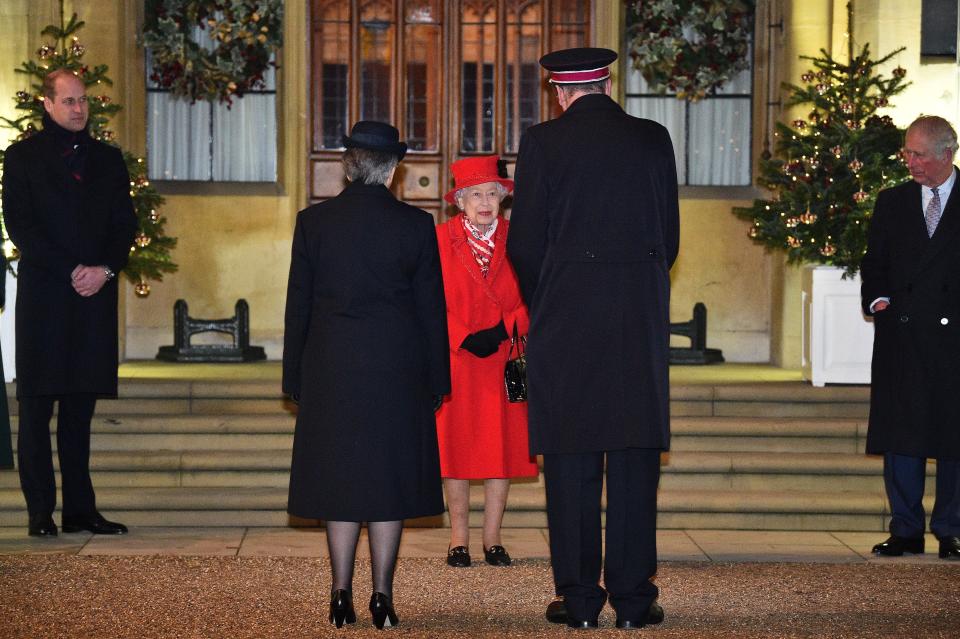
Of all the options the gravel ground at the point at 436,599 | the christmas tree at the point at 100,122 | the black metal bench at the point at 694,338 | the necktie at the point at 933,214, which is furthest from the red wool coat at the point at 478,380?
the black metal bench at the point at 694,338

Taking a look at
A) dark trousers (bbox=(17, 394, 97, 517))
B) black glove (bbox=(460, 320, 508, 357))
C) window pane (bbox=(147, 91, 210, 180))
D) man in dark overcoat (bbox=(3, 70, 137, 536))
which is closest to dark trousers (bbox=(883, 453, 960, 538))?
black glove (bbox=(460, 320, 508, 357))

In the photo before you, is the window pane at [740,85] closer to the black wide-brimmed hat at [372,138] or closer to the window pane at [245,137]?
the window pane at [245,137]

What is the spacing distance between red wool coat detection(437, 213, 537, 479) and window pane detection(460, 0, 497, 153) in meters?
5.34

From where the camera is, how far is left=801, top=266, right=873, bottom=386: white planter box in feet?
31.6

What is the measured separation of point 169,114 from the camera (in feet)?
39.6

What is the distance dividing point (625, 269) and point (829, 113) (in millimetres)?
5218

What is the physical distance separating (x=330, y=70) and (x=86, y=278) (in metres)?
4.99

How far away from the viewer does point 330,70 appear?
1202 cm

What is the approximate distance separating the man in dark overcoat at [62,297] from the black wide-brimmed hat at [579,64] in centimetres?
305

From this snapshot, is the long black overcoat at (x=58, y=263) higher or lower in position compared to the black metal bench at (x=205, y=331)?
higher

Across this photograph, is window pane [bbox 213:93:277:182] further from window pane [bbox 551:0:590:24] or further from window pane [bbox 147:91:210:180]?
window pane [bbox 551:0:590:24]

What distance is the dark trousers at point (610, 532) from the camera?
212 inches

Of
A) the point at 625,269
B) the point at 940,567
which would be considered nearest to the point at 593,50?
the point at 625,269

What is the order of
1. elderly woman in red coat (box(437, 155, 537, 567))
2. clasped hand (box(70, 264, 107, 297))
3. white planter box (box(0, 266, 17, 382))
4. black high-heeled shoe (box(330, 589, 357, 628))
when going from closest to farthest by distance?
black high-heeled shoe (box(330, 589, 357, 628)) → elderly woman in red coat (box(437, 155, 537, 567)) → clasped hand (box(70, 264, 107, 297)) → white planter box (box(0, 266, 17, 382))
